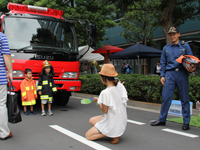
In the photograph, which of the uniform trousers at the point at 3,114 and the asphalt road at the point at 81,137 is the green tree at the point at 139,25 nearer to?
the asphalt road at the point at 81,137

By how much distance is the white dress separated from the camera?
3639 millimetres

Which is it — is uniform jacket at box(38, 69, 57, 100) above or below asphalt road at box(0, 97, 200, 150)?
above

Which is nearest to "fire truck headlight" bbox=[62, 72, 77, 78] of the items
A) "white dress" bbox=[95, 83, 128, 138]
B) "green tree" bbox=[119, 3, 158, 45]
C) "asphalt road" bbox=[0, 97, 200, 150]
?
"asphalt road" bbox=[0, 97, 200, 150]

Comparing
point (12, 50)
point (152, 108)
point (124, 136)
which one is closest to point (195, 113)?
point (152, 108)

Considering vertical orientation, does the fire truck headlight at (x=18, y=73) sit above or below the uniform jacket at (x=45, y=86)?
above

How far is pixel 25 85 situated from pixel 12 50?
1.02 metres

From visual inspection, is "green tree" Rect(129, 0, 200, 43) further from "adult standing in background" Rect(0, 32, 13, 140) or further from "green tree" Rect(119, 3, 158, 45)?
"adult standing in background" Rect(0, 32, 13, 140)

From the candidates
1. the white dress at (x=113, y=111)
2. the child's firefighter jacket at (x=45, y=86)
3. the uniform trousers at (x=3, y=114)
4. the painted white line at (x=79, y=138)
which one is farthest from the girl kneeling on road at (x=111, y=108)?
the child's firefighter jacket at (x=45, y=86)

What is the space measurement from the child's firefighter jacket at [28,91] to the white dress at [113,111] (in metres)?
3.11

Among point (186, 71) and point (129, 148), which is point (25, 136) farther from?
point (186, 71)

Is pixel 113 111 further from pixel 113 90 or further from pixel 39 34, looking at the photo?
pixel 39 34

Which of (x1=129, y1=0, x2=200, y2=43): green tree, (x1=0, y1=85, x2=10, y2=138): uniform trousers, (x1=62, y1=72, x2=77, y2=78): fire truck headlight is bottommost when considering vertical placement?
(x1=0, y1=85, x2=10, y2=138): uniform trousers

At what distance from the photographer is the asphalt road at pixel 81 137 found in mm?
3684

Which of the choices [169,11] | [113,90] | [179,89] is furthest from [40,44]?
[169,11]
